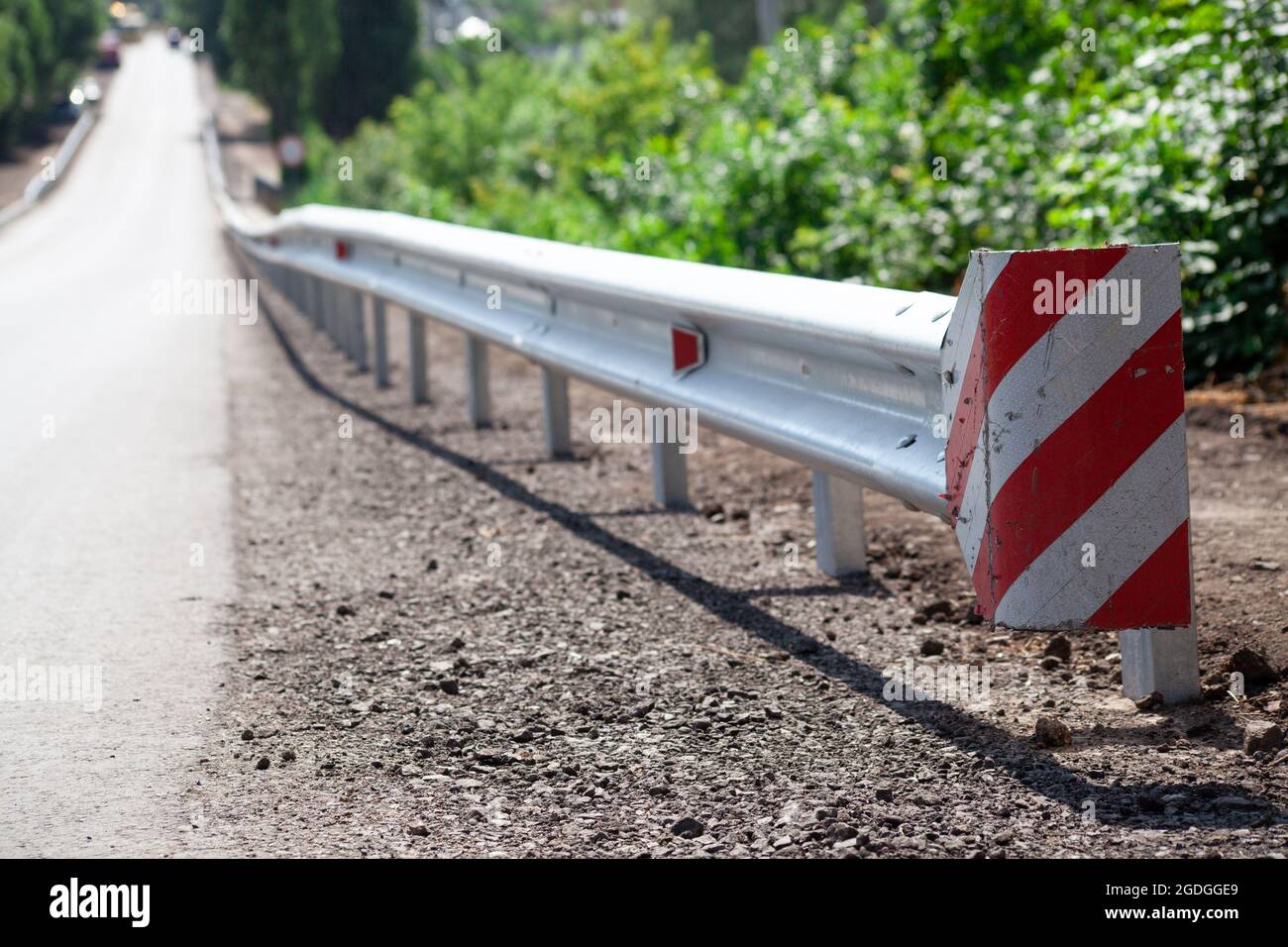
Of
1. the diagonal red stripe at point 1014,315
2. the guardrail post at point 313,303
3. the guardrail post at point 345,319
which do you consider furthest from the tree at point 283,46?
the diagonal red stripe at point 1014,315

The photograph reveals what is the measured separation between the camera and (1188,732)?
11.7 ft

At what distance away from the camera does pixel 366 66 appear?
2751 inches

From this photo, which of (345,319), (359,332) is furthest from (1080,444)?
(345,319)

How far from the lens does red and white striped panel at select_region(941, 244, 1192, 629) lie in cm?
346

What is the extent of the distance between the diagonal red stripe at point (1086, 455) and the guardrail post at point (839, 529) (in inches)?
64.9

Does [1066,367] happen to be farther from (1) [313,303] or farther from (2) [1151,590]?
(1) [313,303]

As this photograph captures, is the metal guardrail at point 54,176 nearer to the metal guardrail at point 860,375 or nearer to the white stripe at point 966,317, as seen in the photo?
the metal guardrail at point 860,375

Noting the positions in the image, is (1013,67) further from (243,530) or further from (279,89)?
(279,89)

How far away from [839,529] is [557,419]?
9.42ft

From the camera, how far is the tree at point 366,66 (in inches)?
2719

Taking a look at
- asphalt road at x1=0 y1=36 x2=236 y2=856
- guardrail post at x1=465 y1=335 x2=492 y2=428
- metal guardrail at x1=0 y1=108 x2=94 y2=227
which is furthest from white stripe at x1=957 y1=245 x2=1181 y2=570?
metal guardrail at x1=0 y1=108 x2=94 y2=227

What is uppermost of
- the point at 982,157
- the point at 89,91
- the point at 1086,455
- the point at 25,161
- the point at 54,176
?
the point at 89,91
